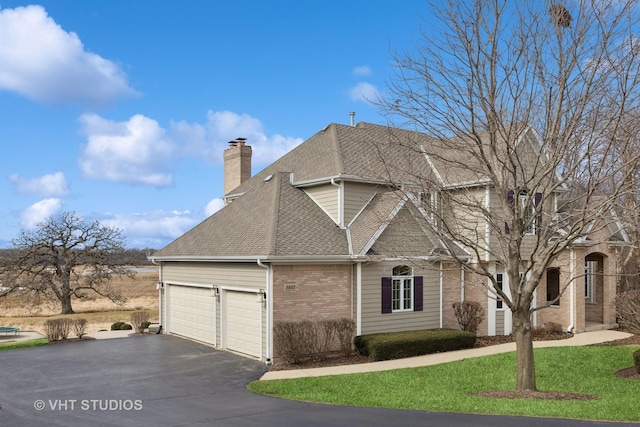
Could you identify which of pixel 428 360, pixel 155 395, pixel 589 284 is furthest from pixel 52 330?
pixel 589 284

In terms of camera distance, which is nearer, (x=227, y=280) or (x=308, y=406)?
(x=308, y=406)

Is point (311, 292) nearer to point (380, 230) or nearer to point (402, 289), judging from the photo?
point (380, 230)

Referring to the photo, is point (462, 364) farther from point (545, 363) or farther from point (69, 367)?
point (69, 367)

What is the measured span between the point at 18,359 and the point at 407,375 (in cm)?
1292

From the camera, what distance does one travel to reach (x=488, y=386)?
545 inches

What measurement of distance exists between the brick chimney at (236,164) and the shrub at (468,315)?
13.4m

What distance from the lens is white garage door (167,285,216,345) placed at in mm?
20875

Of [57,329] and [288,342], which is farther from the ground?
[288,342]

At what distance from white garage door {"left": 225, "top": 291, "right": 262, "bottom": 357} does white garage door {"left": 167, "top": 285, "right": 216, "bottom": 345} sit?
0.98 metres

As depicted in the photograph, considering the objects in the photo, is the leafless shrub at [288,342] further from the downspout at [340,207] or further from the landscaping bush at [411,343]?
the downspout at [340,207]

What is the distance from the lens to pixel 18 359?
18.7 m

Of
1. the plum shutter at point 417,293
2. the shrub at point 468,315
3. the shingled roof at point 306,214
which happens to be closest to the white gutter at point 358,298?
the shingled roof at point 306,214

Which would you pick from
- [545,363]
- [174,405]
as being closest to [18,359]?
[174,405]

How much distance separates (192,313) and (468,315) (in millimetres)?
10683
